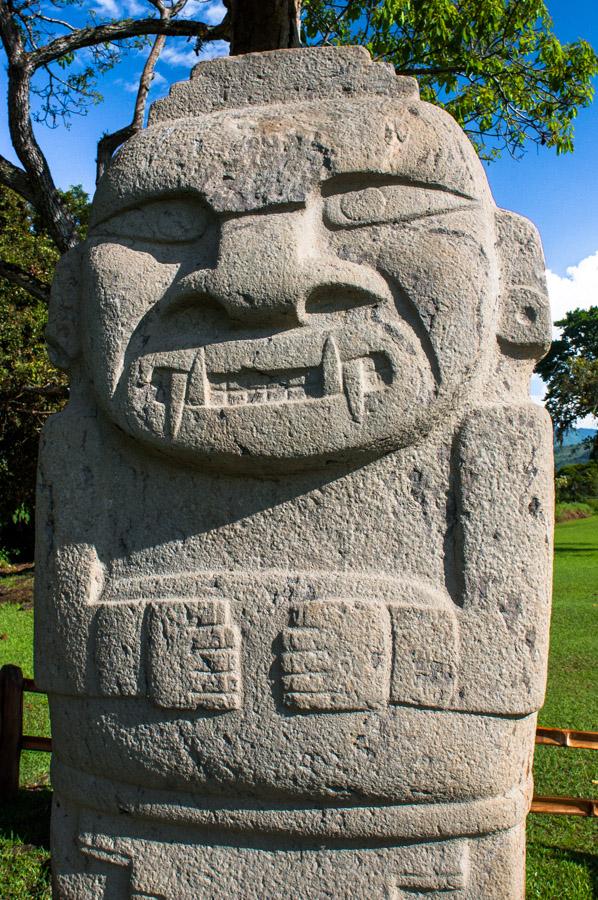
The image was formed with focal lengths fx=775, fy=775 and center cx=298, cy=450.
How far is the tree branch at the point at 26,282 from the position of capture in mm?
3775

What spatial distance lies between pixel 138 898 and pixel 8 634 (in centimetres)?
522

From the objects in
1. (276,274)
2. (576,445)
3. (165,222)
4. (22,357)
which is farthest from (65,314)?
(576,445)

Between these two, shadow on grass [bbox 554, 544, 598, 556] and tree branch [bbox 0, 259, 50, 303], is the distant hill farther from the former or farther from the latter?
tree branch [bbox 0, 259, 50, 303]

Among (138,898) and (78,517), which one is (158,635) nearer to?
(78,517)

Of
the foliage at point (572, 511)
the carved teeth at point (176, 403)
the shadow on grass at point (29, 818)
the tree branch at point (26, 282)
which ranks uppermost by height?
the tree branch at point (26, 282)

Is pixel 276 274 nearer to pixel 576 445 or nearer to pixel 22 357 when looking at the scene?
pixel 22 357

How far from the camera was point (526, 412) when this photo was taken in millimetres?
1695

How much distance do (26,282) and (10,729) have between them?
7.14ft

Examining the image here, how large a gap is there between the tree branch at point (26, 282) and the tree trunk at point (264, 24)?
147cm

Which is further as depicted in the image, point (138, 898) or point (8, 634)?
point (8, 634)

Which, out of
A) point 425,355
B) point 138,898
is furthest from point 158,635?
point 425,355

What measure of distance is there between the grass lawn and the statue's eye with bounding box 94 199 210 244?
2.42 m

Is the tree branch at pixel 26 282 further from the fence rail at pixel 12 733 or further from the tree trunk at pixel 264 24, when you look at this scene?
the fence rail at pixel 12 733

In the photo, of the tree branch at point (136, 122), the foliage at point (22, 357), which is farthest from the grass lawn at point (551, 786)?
the tree branch at point (136, 122)
